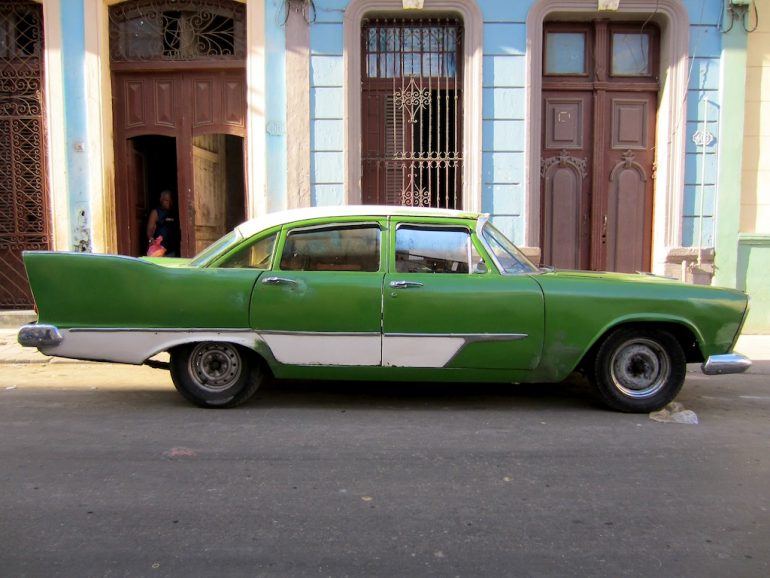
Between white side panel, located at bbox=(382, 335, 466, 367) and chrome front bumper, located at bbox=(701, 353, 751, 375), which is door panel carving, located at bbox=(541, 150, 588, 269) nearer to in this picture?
chrome front bumper, located at bbox=(701, 353, 751, 375)

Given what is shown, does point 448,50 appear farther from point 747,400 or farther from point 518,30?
point 747,400

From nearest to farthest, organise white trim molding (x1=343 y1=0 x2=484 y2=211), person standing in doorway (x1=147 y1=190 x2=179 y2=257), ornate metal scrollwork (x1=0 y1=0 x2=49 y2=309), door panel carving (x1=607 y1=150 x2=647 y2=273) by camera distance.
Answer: white trim molding (x1=343 y1=0 x2=484 y2=211) → ornate metal scrollwork (x1=0 y1=0 x2=49 y2=309) → person standing in doorway (x1=147 y1=190 x2=179 y2=257) → door panel carving (x1=607 y1=150 x2=647 y2=273)

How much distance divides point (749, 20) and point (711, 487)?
8014mm

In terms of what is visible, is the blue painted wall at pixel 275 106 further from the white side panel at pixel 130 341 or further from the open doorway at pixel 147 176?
the white side panel at pixel 130 341

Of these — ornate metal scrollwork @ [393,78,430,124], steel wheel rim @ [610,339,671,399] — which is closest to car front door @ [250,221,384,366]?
steel wheel rim @ [610,339,671,399]

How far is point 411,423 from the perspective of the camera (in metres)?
A: 4.86

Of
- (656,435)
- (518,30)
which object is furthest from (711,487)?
(518,30)

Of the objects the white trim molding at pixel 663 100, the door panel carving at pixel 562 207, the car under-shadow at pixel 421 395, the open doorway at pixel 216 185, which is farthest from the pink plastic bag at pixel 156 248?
the door panel carving at pixel 562 207

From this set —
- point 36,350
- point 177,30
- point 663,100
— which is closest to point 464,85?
point 663,100

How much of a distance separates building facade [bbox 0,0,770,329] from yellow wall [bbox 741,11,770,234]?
48 millimetres

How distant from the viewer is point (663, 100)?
948 centimetres

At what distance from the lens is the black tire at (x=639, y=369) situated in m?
5.07

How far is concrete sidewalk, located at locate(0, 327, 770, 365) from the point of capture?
24.0 feet

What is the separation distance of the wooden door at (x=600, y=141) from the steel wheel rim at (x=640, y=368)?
4.77m
